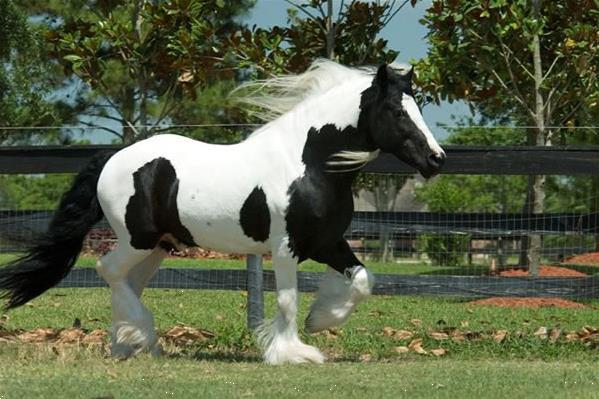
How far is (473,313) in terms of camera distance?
1202cm

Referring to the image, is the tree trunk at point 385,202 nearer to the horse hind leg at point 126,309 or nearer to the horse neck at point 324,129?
the horse neck at point 324,129

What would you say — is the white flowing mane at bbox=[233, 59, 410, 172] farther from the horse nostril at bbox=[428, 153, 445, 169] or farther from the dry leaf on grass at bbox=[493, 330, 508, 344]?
the dry leaf on grass at bbox=[493, 330, 508, 344]

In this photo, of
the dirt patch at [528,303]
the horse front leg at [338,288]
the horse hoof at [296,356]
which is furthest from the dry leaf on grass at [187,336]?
the dirt patch at [528,303]

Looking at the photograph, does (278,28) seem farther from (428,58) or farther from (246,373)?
(246,373)

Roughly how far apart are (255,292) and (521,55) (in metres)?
9.96

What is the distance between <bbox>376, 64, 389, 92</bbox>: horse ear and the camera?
25.3 ft

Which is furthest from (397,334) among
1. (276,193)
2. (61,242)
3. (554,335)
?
(61,242)

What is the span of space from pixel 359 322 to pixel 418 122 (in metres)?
3.57

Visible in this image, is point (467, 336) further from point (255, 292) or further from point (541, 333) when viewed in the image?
point (255, 292)

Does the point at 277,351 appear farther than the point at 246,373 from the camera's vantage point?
Yes

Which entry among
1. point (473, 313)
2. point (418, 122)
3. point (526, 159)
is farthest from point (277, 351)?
point (473, 313)

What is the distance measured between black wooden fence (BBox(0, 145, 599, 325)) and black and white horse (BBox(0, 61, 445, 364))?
1.13 m

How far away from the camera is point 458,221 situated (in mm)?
12328

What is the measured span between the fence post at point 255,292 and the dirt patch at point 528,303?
4.42m
